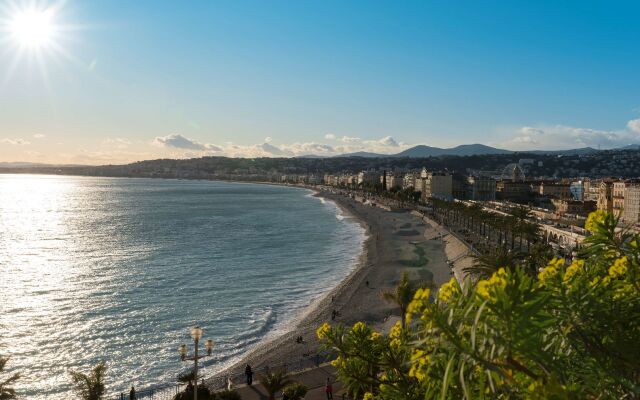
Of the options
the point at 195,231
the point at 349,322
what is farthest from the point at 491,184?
the point at 349,322

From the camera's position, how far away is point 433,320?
4.26 m

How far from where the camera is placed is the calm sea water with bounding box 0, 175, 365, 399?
86.0 ft

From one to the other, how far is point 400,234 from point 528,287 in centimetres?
7150

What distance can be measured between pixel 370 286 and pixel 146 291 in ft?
56.7

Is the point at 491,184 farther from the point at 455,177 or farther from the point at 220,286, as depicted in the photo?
the point at 220,286

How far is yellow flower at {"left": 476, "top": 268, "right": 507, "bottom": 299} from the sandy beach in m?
19.6

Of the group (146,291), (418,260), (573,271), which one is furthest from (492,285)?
(418,260)

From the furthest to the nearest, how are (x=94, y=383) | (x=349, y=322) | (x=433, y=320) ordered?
(x=349, y=322) < (x=94, y=383) < (x=433, y=320)

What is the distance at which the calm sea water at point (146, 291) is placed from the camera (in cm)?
2620

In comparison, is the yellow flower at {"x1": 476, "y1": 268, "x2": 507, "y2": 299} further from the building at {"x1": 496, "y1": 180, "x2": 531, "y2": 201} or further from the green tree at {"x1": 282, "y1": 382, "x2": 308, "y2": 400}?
the building at {"x1": 496, "y1": 180, "x2": 531, "y2": 201}

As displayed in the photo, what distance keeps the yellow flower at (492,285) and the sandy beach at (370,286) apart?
19.6 metres

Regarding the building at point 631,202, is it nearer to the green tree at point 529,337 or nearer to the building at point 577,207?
the building at point 577,207

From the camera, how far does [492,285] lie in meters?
4.39

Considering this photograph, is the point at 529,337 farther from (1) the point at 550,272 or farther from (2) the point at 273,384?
(2) the point at 273,384
